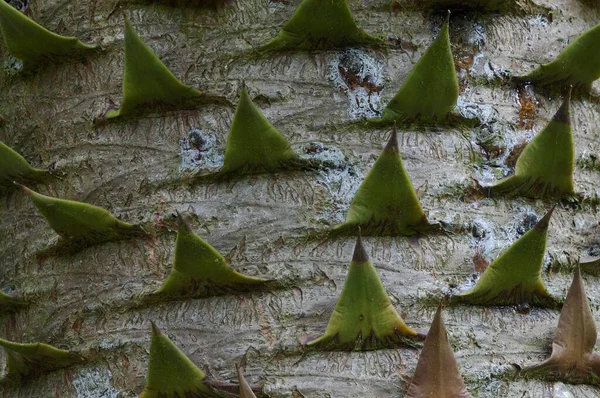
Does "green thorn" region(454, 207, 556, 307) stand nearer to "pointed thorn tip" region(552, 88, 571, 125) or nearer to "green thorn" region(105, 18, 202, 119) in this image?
"pointed thorn tip" region(552, 88, 571, 125)

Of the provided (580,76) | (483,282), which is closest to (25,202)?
(483,282)

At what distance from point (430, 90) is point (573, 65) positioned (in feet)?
1.14

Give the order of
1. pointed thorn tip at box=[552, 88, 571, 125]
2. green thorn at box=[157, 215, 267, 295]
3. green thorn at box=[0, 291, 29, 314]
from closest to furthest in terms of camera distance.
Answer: green thorn at box=[157, 215, 267, 295]
pointed thorn tip at box=[552, 88, 571, 125]
green thorn at box=[0, 291, 29, 314]

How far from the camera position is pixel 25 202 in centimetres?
167

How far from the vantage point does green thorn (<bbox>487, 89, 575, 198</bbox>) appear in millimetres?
1476

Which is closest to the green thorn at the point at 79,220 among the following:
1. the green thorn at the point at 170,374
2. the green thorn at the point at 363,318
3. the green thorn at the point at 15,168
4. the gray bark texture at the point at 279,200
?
the gray bark texture at the point at 279,200

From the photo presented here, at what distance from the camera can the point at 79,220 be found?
1.50 metres

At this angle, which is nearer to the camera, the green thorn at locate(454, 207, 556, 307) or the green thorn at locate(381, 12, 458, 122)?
the green thorn at locate(454, 207, 556, 307)

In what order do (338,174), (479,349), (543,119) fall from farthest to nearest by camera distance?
(543,119), (338,174), (479,349)

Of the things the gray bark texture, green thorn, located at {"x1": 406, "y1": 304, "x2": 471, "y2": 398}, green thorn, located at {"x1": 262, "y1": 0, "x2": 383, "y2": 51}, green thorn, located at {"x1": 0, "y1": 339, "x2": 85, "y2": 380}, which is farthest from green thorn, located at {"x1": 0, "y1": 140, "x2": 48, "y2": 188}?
green thorn, located at {"x1": 406, "y1": 304, "x2": 471, "y2": 398}

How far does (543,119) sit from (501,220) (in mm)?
260

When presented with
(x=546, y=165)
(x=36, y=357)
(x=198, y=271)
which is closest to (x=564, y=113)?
(x=546, y=165)

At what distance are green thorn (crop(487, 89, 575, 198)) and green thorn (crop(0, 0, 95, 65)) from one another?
0.85 meters

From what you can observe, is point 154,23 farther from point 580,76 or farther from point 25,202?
point 580,76
